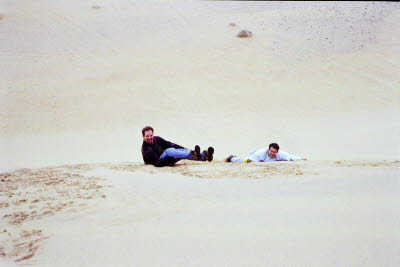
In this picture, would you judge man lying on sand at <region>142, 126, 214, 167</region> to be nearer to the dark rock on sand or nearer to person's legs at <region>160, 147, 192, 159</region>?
person's legs at <region>160, 147, 192, 159</region>

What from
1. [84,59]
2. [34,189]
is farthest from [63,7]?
[34,189]

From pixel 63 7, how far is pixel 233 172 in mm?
23808

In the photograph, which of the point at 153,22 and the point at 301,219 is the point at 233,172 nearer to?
the point at 301,219

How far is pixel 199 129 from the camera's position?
14.2 m

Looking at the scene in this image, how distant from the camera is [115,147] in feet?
42.5

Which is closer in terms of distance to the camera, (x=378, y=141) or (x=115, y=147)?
(x=378, y=141)

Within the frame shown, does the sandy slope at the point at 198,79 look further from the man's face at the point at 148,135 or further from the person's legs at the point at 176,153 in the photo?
the person's legs at the point at 176,153

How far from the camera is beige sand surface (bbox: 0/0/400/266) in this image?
3432mm

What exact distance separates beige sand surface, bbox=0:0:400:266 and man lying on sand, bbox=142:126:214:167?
0.23m

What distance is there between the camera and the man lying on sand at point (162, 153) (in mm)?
6914

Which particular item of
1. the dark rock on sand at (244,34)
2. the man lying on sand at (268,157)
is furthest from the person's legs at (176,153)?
the dark rock on sand at (244,34)

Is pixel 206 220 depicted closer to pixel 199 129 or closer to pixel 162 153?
pixel 162 153

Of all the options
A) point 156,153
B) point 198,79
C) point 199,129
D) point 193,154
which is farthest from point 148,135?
point 198,79

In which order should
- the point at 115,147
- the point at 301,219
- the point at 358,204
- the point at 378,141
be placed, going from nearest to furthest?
the point at 301,219, the point at 358,204, the point at 378,141, the point at 115,147
